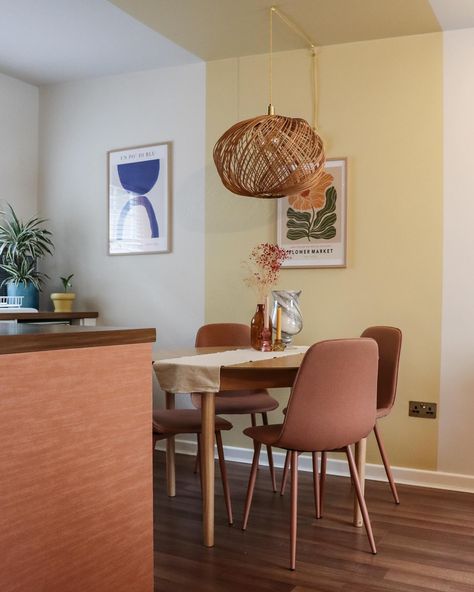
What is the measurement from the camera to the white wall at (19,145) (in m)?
4.72

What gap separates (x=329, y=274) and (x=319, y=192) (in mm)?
504

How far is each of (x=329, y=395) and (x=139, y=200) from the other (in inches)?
101

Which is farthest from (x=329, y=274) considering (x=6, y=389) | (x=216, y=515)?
(x=6, y=389)

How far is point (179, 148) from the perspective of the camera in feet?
14.3

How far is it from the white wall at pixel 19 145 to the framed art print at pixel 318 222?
2.10 m

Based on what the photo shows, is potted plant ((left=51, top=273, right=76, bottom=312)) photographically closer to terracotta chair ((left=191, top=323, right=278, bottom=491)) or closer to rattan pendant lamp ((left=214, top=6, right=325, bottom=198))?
terracotta chair ((left=191, top=323, right=278, bottom=491))

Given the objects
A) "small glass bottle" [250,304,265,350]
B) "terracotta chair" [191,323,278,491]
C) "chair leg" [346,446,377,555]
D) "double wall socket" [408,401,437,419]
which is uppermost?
"small glass bottle" [250,304,265,350]

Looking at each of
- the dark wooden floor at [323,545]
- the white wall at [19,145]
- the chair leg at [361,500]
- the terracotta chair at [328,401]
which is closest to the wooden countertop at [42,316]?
the white wall at [19,145]

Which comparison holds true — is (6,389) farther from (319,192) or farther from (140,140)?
(140,140)

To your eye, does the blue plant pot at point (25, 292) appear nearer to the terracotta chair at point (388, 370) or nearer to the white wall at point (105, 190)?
the white wall at point (105, 190)

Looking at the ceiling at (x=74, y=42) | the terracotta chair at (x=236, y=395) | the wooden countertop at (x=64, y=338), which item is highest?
the ceiling at (x=74, y=42)

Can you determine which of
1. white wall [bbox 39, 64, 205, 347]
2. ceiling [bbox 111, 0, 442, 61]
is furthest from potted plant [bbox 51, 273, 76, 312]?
ceiling [bbox 111, 0, 442, 61]

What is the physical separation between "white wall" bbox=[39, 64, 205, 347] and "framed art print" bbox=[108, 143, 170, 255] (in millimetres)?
59

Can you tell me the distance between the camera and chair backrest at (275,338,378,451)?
7.64ft
